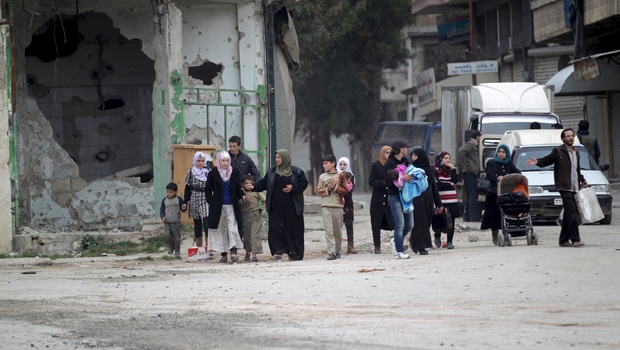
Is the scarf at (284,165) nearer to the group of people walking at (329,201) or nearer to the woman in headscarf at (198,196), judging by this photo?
the group of people walking at (329,201)

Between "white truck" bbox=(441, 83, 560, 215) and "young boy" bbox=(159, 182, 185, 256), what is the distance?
8.98 metres

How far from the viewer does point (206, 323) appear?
10.3 m

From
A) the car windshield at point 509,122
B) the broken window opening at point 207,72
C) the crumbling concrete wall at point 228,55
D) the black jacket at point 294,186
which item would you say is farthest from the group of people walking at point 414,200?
the car windshield at point 509,122

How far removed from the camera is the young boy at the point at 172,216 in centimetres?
1880

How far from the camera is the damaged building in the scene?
76.0 ft

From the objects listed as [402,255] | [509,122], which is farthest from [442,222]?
[509,122]

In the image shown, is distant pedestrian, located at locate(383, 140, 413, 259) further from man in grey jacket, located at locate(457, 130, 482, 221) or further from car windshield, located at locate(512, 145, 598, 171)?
man in grey jacket, located at locate(457, 130, 482, 221)

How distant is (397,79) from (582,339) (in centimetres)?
6198

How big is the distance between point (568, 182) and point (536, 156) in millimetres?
6540

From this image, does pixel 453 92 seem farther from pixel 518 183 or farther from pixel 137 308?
pixel 137 308

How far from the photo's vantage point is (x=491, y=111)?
28.2 meters

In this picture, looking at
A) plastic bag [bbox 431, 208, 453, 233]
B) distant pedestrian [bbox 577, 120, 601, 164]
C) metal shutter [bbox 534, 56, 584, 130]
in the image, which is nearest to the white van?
distant pedestrian [bbox 577, 120, 601, 164]

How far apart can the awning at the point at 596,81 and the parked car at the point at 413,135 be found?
153 inches

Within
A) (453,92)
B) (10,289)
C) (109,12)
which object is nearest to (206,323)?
(10,289)
